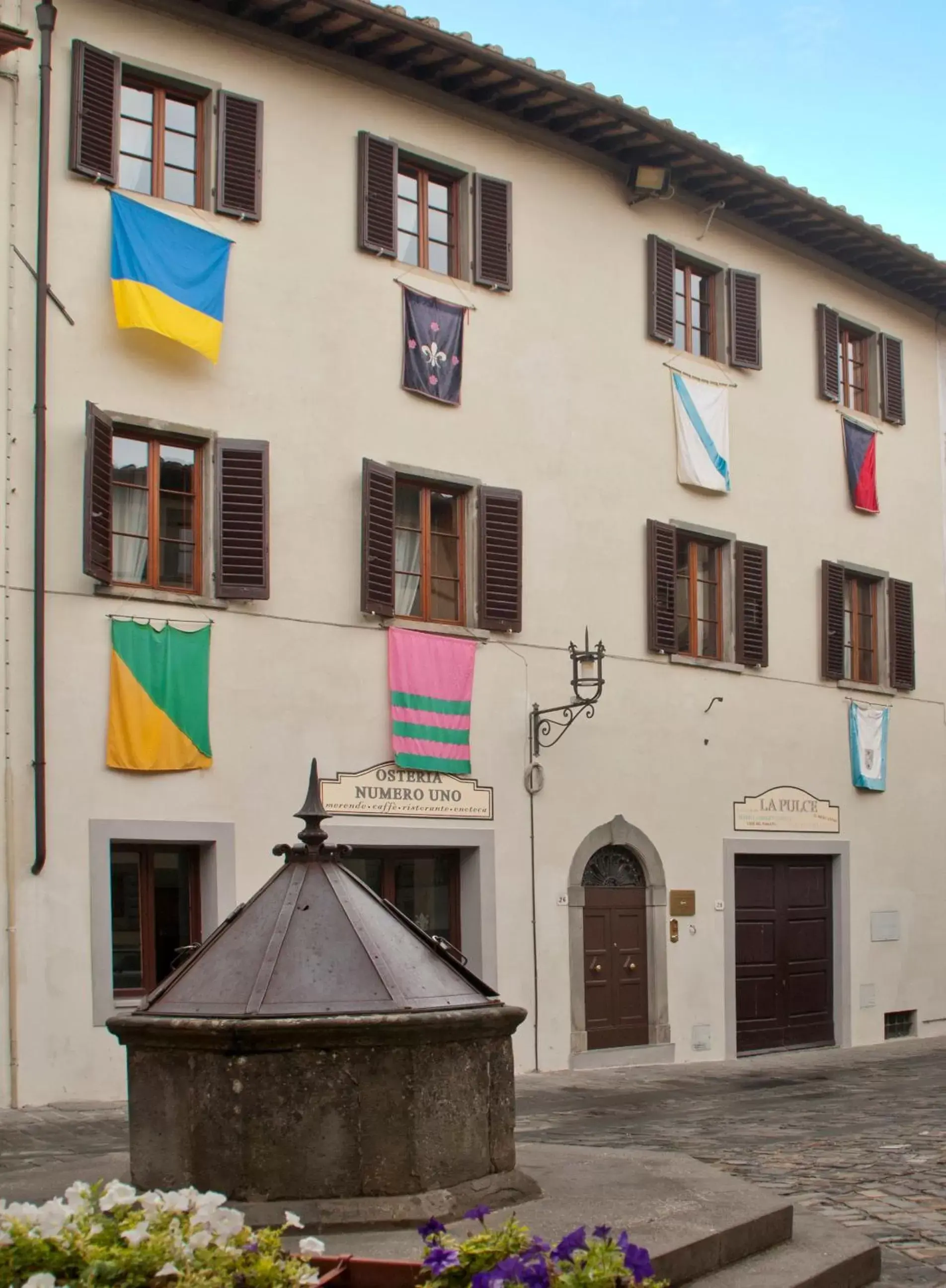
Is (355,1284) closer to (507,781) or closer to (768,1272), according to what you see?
(768,1272)

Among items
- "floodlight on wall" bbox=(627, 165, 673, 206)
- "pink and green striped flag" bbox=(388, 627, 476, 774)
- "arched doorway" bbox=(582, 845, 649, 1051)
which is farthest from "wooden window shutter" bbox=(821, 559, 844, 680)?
"pink and green striped flag" bbox=(388, 627, 476, 774)

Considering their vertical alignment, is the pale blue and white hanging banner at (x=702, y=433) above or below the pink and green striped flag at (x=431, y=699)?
above

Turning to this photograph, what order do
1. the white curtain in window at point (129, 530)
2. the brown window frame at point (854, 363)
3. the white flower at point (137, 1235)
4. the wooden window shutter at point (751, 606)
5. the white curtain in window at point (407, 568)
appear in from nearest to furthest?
the white flower at point (137, 1235), the white curtain in window at point (129, 530), the white curtain in window at point (407, 568), the wooden window shutter at point (751, 606), the brown window frame at point (854, 363)

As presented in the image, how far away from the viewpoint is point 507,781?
1638 centimetres

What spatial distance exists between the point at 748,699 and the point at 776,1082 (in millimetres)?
4652

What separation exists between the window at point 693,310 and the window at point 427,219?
3.25 meters

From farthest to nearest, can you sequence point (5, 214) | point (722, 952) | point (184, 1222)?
point (722, 952) < point (5, 214) < point (184, 1222)

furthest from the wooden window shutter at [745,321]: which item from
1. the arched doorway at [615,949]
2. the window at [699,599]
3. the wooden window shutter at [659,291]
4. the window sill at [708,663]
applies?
the arched doorway at [615,949]

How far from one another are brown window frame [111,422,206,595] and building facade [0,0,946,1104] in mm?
30

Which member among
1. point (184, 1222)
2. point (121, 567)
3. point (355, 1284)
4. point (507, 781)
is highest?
point (121, 567)

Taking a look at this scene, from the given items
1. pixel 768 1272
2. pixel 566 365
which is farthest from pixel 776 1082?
pixel 768 1272

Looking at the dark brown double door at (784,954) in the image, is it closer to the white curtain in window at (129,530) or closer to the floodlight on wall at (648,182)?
the floodlight on wall at (648,182)

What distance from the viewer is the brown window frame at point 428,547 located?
1588 cm

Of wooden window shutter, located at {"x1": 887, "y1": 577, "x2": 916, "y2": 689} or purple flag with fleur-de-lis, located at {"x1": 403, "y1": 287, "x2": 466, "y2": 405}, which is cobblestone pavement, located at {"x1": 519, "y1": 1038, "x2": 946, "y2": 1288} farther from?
Result: purple flag with fleur-de-lis, located at {"x1": 403, "y1": 287, "x2": 466, "y2": 405}
